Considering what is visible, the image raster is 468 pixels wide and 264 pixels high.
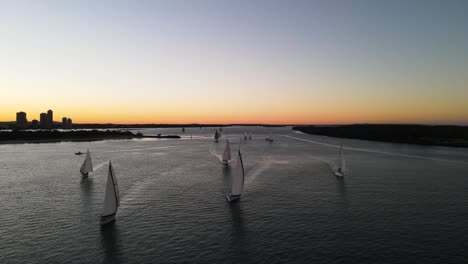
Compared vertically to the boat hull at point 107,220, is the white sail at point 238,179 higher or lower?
higher

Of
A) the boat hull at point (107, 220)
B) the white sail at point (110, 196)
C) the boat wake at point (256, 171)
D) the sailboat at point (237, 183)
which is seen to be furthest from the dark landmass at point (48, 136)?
the sailboat at point (237, 183)

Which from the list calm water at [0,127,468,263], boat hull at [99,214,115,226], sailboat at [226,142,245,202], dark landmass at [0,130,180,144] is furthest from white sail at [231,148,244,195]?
dark landmass at [0,130,180,144]

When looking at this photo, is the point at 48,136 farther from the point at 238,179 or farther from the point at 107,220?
the point at 107,220

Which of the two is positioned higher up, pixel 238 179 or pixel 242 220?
pixel 238 179

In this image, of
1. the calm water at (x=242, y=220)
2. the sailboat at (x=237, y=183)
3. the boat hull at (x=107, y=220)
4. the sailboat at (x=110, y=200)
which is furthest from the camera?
the sailboat at (x=237, y=183)

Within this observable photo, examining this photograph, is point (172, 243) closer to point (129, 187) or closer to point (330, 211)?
point (330, 211)

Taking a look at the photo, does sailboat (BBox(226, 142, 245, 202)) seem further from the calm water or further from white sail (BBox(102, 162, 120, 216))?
white sail (BBox(102, 162, 120, 216))

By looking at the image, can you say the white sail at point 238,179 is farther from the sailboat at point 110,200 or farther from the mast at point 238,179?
the sailboat at point 110,200

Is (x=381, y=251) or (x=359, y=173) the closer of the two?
(x=381, y=251)

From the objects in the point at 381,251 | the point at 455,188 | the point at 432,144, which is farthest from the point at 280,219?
the point at 432,144

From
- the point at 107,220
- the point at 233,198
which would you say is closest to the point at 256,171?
the point at 233,198

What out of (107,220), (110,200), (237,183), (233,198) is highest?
(237,183)
